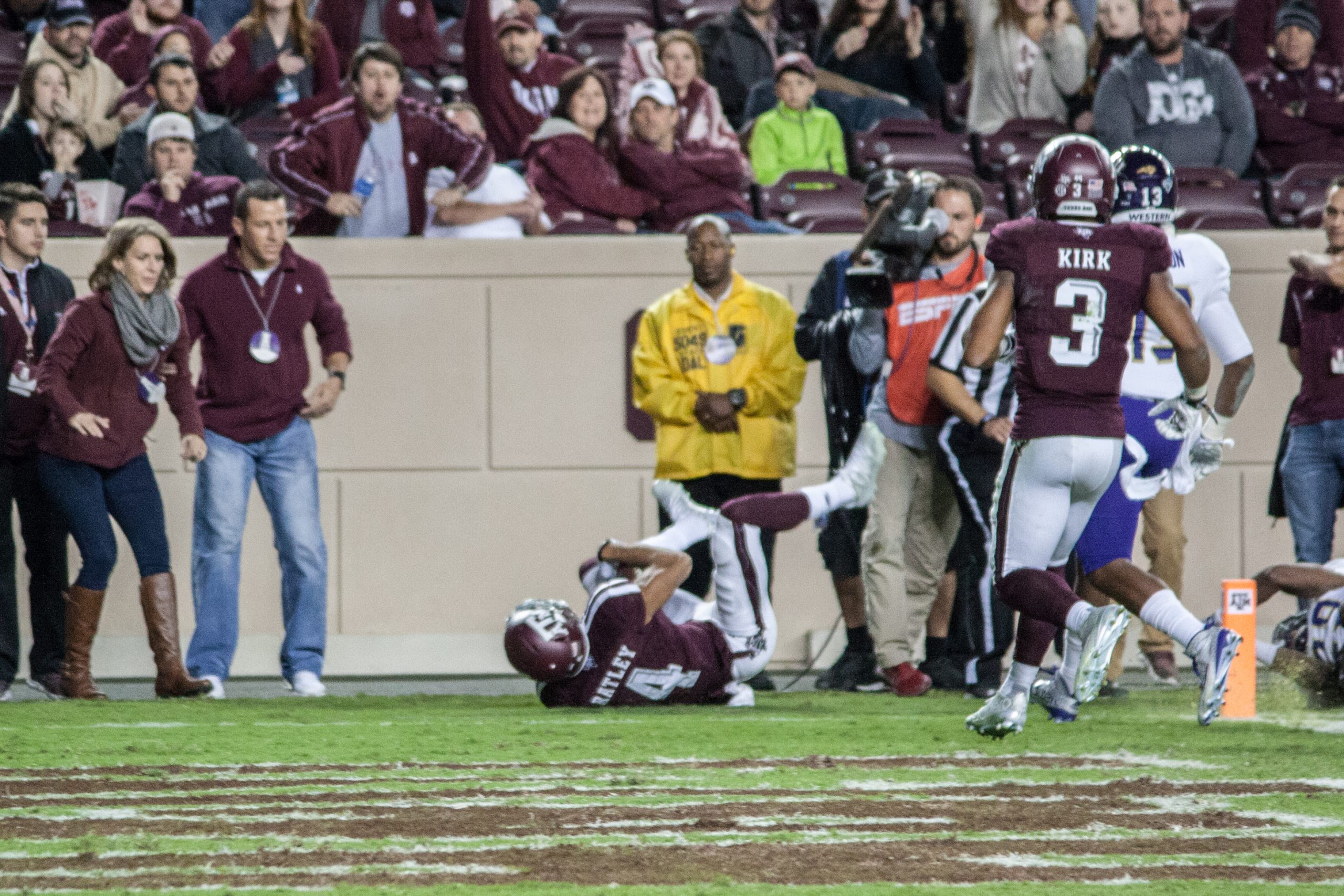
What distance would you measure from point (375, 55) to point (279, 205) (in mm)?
1342

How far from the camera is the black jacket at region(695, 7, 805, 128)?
11453 mm

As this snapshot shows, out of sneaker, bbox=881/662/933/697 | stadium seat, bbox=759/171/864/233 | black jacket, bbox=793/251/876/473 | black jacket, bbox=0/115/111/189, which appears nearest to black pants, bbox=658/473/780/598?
black jacket, bbox=793/251/876/473

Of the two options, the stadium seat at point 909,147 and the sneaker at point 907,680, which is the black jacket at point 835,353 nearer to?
the sneaker at point 907,680

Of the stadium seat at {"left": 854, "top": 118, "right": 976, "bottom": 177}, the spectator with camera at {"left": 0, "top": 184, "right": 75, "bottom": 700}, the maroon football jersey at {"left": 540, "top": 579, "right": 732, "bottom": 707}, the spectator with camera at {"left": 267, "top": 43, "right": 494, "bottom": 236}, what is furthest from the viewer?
the stadium seat at {"left": 854, "top": 118, "right": 976, "bottom": 177}

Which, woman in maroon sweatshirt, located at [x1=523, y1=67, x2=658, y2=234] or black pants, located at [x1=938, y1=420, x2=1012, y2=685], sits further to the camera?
woman in maroon sweatshirt, located at [x1=523, y1=67, x2=658, y2=234]

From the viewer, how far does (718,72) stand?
1146cm

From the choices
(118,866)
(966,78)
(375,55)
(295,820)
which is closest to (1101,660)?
(295,820)

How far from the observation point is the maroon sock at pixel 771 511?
664 cm

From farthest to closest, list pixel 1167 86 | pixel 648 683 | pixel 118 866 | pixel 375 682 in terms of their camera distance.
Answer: pixel 1167 86 → pixel 375 682 → pixel 648 683 → pixel 118 866

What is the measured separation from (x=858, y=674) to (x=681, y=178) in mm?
3139

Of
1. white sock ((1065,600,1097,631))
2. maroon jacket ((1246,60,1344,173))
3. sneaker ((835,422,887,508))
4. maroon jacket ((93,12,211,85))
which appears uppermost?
maroon jacket ((93,12,211,85))

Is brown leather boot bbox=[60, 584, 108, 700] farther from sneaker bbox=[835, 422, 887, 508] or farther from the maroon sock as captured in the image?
sneaker bbox=[835, 422, 887, 508]

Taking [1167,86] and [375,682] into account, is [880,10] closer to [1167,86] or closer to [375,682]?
[1167,86]

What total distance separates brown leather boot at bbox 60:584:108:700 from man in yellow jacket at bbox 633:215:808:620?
2454 millimetres
